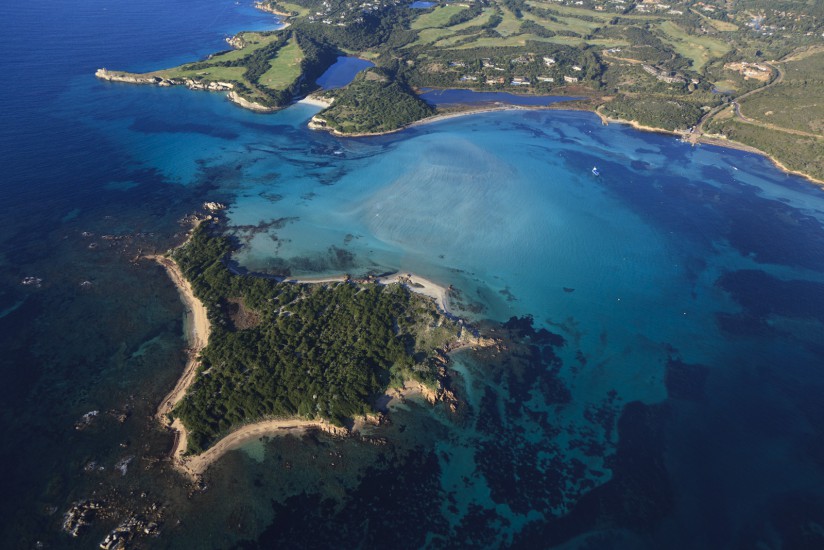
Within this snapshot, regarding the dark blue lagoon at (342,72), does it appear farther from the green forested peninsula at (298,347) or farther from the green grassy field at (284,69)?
the green forested peninsula at (298,347)

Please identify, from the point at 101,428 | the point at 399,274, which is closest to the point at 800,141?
the point at 399,274

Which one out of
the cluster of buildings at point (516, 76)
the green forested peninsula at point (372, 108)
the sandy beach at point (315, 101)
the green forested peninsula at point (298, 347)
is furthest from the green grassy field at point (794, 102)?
the sandy beach at point (315, 101)

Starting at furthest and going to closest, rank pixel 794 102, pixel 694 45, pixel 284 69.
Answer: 1. pixel 694 45
2. pixel 284 69
3. pixel 794 102

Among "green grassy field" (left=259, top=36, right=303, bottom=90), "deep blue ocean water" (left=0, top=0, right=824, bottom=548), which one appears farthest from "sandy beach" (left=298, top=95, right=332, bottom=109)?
"deep blue ocean water" (left=0, top=0, right=824, bottom=548)

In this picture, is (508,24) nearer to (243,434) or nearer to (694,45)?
(694,45)

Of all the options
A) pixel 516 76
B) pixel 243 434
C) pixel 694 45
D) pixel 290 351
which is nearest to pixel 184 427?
pixel 243 434

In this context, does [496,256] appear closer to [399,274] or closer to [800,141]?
[399,274]
